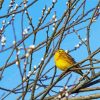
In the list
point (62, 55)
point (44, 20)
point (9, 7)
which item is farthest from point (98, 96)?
point (62, 55)

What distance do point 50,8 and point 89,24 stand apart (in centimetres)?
67

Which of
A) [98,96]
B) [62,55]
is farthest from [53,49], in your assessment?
[62,55]

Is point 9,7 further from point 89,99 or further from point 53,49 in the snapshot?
point 89,99

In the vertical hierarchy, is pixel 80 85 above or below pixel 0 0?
below

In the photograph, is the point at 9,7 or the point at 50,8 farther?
the point at 9,7

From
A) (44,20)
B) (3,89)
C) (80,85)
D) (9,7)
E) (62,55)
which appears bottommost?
(80,85)

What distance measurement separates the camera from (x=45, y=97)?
4.38 meters

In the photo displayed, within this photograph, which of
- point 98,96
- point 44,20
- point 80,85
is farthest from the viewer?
point 44,20

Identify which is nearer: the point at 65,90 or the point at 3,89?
the point at 65,90

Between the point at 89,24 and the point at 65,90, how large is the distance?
0.95 meters

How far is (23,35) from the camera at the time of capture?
189 inches

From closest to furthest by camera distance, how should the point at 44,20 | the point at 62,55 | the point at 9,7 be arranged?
the point at 44,20 < the point at 9,7 < the point at 62,55

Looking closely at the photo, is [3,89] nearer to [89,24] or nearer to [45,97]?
[45,97]

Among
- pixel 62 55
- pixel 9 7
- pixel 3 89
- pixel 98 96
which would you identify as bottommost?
pixel 98 96
